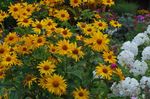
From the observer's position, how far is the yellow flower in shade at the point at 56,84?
3430 mm

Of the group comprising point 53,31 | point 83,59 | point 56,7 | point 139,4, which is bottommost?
point 83,59

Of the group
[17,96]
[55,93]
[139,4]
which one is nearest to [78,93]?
[55,93]

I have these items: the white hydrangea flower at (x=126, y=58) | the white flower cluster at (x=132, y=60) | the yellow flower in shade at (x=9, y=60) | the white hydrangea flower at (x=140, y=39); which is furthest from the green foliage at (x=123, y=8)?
the yellow flower in shade at (x=9, y=60)

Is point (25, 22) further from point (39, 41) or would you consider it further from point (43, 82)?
point (43, 82)

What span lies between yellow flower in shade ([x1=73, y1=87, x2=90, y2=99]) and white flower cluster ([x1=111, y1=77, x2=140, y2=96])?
12.3 inches

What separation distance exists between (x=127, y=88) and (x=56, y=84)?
59cm

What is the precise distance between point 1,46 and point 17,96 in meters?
0.39

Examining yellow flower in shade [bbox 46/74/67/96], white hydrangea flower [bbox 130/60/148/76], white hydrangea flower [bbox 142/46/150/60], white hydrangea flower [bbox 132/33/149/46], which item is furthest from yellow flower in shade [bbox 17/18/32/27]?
white hydrangea flower [bbox 132/33/149/46]

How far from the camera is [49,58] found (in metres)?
3.56

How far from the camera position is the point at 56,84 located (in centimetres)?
346

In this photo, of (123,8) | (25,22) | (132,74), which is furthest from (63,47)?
(123,8)

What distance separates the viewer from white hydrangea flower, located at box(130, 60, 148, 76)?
4.01 meters

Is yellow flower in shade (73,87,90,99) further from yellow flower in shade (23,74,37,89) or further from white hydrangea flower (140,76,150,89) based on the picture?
white hydrangea flower (140,76,150,89)

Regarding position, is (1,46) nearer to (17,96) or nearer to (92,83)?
(17,96)
